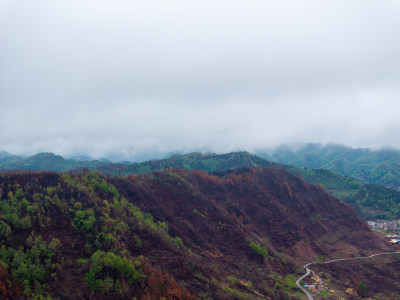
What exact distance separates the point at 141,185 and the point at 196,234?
1140 inches

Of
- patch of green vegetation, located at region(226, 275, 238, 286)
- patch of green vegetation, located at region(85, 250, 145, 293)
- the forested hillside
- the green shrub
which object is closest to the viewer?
patch of green vegetation, located at region(85, 250, 145, 293)

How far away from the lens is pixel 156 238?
228 feet

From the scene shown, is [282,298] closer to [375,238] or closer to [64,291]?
[64,291]

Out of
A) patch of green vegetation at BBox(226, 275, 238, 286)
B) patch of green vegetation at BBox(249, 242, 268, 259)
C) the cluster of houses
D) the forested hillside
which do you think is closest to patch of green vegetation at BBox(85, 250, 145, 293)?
the forested hillside

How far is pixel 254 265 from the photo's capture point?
8388 cm

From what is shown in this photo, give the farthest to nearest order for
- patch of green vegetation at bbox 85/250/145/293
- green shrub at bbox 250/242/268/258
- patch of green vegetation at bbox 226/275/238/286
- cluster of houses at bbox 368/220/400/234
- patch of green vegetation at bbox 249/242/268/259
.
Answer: cluster of houses at bbox 368/220/400/234, green shrub at bbox 250/242/268/258, patch of green vegetation at bbox 249/242/268/259, patch of green vegetation at bbox 226/275/238/286, patch of green vegetation at bbox 85/250/145/293

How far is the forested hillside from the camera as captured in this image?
44.6 meters

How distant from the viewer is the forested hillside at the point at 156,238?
44.6 meters

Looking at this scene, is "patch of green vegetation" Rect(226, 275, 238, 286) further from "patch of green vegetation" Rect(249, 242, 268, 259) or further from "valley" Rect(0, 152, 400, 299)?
"patch of green vegetation" Rect(249, 242, 268, 259)

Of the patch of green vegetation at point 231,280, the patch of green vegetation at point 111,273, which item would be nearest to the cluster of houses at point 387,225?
the patch of green vegetation at point 231,280

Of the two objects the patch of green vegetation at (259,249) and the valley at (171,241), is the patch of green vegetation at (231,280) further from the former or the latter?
the patch of green vegetation at (259,249)

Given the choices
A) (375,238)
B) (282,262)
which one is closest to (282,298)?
(282,262)

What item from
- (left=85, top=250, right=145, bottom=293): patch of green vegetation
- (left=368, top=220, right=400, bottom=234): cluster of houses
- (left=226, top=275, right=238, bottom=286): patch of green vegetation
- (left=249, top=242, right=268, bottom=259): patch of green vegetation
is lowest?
(left=368, top=220, right=400, bottom=234): cluster of houses

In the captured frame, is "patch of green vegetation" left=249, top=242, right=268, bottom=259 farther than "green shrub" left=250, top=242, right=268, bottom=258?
No
